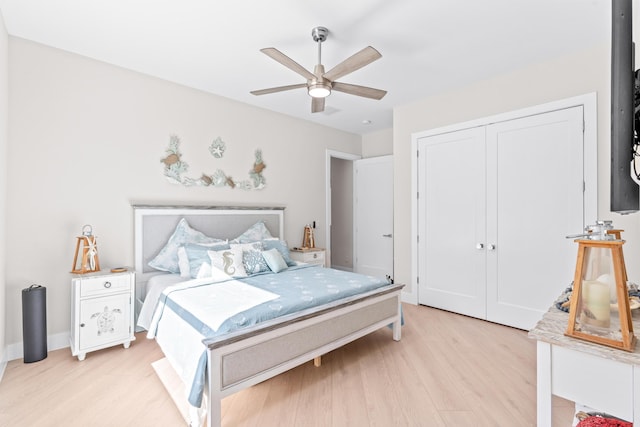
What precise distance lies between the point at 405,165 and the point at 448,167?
0.61 m

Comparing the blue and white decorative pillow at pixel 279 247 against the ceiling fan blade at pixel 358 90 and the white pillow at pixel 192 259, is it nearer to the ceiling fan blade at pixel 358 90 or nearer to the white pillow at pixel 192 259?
the white pillow at pixel 192 259

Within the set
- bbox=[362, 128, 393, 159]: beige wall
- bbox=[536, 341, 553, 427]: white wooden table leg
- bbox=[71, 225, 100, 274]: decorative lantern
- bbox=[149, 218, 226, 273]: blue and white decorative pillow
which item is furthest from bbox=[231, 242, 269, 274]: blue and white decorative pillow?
bbox=[362, 128, 393, 159]: beige wall

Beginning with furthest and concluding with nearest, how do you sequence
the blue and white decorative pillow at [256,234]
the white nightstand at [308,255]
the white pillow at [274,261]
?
1. the white nightstand at [308,255]
2. the blue and white decorative pillow at [256,234]
3. the white pillow at [274,261]

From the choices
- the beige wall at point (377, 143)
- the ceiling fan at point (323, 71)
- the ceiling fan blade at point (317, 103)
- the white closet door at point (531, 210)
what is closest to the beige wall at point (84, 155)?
the ceiling fan at point (323, 71)

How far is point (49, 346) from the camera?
271 centimetres

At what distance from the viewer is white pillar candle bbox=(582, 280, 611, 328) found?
1046 millimetres

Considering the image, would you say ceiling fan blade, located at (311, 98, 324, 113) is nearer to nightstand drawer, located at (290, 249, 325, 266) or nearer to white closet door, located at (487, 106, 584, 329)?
white closet door, located at (487, 106, 584, 329)

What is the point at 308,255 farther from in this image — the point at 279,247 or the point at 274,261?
the point at 274,261

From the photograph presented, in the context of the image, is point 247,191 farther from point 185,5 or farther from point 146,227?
point 185,5

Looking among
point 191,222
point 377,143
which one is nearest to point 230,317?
point 191,222

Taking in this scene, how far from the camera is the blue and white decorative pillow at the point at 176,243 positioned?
3.19 m

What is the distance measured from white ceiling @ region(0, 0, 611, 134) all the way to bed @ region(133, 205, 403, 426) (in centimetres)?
156

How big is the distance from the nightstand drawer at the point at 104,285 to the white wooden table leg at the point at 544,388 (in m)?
3.04

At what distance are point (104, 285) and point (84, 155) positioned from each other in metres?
1.25
